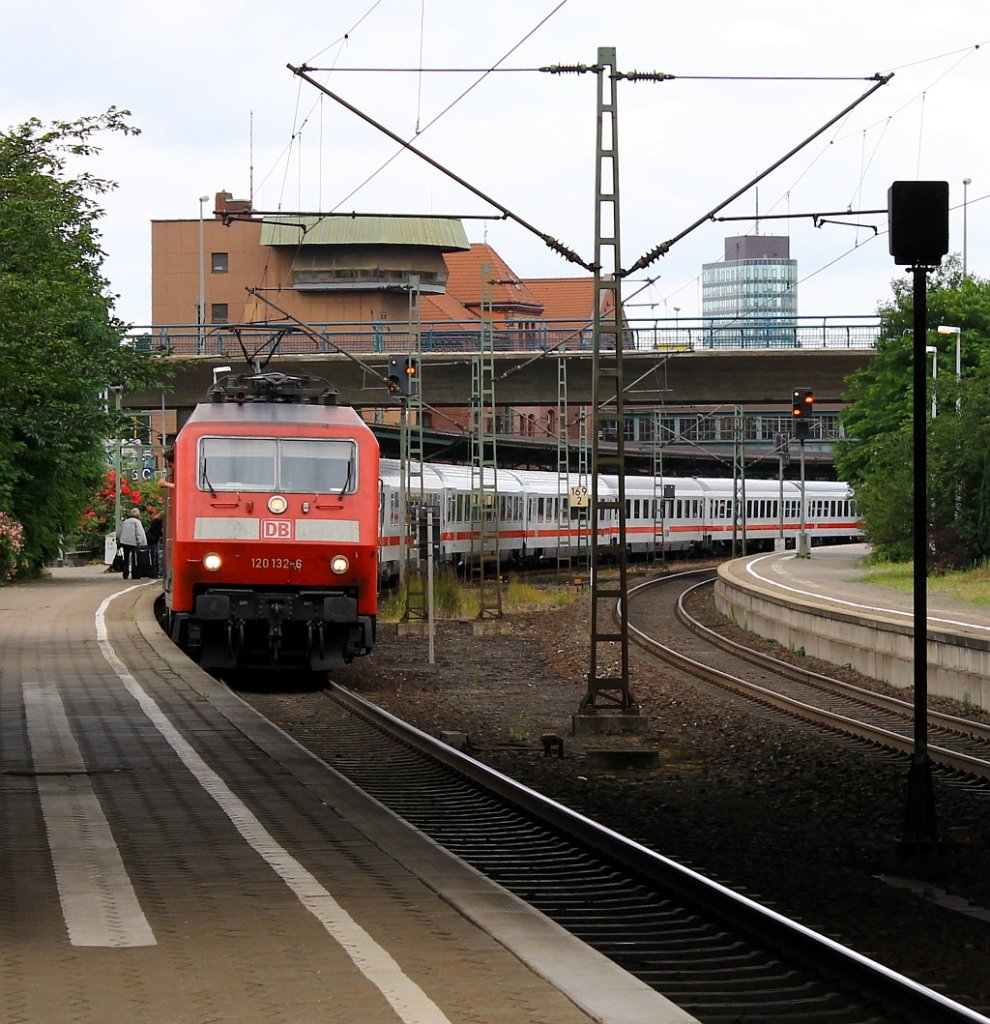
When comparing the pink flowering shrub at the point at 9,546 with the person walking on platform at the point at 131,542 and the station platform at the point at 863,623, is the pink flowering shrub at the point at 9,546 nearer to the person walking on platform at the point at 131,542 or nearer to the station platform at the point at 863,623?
the person walking on platform at the point at 131,542

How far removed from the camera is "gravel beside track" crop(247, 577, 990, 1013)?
8.52 metres

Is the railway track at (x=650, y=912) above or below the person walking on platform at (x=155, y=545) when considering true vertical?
below

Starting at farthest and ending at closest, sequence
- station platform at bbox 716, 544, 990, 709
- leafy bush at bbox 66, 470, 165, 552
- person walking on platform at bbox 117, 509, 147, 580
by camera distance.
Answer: leafy bush at bbox 66, 470, 165, 552, person walking on platform at bbox 117, 509, 147, 580, station platform at bbox 716, 544, 990, 709

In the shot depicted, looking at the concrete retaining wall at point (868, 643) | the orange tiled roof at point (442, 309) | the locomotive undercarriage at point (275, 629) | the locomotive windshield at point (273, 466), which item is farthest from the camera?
the orange tiled roof at point (442, 309)

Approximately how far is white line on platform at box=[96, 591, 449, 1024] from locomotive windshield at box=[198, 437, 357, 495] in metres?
6.19

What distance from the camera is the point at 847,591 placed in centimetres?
3675

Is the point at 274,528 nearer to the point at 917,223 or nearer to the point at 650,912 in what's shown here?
the point at 917,223

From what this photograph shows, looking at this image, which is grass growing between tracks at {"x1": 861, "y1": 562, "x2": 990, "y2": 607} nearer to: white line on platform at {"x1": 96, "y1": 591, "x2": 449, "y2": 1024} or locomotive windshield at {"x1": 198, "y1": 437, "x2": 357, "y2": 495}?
locomotive windshield at {"x1": 198, "y1": 437, "x2": 357, "y2": 495}

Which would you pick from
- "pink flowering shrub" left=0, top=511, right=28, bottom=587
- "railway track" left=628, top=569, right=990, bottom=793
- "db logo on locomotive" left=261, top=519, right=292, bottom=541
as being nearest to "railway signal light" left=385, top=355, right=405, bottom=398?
"railway track" left=628, top=569, right=990, bottom=793

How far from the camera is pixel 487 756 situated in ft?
50.3

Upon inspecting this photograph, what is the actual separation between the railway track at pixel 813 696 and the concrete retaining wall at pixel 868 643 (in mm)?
798

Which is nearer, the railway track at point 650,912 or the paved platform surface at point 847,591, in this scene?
the railway track at point 650,912

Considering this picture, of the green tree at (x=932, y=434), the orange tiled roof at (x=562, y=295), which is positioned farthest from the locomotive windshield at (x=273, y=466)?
the orange tiled roof at (x=562, y=295)

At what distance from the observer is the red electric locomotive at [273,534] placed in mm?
19953
